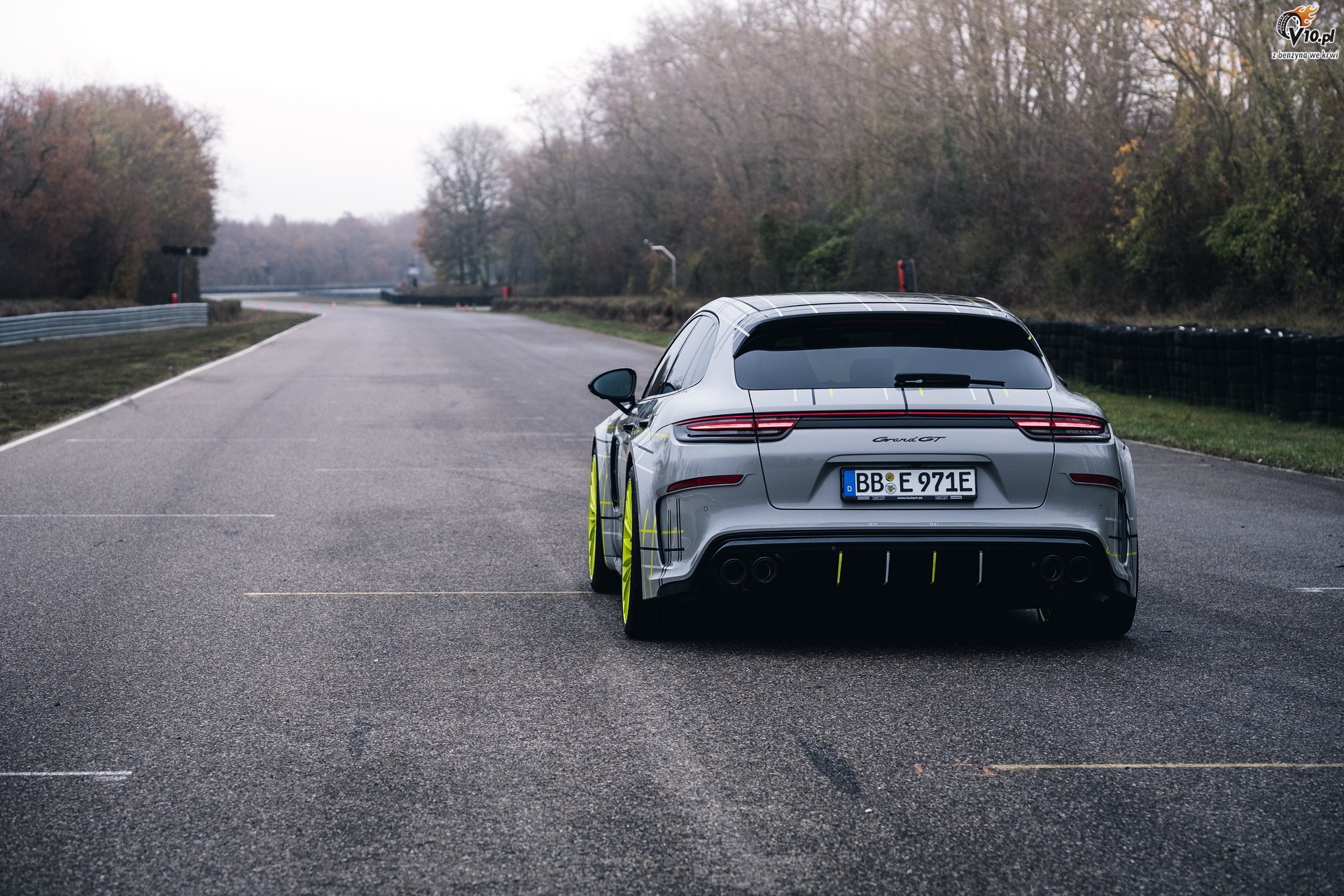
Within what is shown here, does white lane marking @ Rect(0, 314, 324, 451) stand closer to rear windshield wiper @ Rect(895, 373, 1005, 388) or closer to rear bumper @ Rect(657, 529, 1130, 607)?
rear bumper @ Rect(657, 529, 1130, 607)

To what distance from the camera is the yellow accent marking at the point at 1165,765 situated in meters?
4.37

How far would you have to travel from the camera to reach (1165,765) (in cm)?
441

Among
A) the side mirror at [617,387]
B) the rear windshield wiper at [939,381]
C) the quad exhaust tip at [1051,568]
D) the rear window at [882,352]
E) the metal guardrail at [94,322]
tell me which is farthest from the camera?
the metal guardrail at [94,322]

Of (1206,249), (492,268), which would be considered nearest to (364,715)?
(1206,249)

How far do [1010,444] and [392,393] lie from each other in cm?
1731

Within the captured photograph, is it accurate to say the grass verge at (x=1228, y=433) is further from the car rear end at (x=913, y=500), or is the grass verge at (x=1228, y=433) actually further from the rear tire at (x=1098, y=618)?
the car rear end at (x=913, y=500)

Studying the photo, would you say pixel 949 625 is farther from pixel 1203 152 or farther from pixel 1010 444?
pixel 1203 152

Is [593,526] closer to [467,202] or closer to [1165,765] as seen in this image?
[1165,765]

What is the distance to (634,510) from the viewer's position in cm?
614

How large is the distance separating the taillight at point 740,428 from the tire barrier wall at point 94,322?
118 ft

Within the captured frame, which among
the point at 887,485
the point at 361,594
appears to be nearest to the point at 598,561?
the point at 361,594

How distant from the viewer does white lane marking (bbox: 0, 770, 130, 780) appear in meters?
4.32

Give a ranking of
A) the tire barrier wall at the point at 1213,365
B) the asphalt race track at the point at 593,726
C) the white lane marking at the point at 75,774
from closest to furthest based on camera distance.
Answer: the asphalt race track at the point at 593,726
the white lane marking at the point at 75,774
the tire barrier wall at the point at 1213,365

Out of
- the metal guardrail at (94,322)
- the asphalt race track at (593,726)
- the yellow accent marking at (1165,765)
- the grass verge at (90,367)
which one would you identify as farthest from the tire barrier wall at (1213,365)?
the metal guardrail at (94,322)
